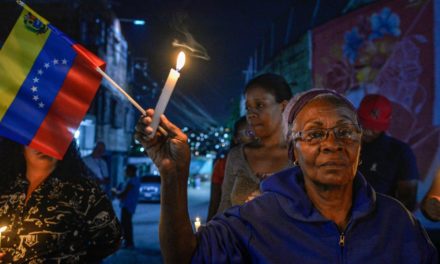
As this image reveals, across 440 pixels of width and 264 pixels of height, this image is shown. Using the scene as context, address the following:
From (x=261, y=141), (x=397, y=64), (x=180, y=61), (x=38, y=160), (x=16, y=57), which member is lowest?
(x=38, y=160)

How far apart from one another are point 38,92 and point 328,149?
2.01m

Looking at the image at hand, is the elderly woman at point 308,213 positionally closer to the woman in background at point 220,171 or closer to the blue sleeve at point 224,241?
the blue sleeve at point 224,241

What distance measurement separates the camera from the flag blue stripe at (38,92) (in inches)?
118

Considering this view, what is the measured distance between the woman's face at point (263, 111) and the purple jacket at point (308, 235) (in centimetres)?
146

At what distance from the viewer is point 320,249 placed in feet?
6.59

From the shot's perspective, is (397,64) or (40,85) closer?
(40,85)

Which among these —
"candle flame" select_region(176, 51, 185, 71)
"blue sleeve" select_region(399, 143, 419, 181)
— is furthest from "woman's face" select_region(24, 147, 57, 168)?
"blue sleeve" select_region(399, 143, 419, 181)

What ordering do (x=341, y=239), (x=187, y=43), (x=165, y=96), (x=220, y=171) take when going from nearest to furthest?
(x=165, y=96), (x=341, y=239), (x=187, y=43), (x=220, y=171)

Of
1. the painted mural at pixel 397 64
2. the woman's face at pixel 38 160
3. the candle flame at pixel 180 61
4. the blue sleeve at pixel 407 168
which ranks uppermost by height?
the painted mural at pixel 397 64

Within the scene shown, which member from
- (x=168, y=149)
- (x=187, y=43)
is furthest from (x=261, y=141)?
(x=168, y=149)

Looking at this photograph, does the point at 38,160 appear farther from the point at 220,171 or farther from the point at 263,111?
the point at 220,171

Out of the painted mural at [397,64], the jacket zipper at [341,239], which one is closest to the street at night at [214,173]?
the jacket zipper at [341,239]

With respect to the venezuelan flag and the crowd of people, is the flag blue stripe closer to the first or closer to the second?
the venezuelan flag

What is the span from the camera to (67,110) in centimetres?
313
